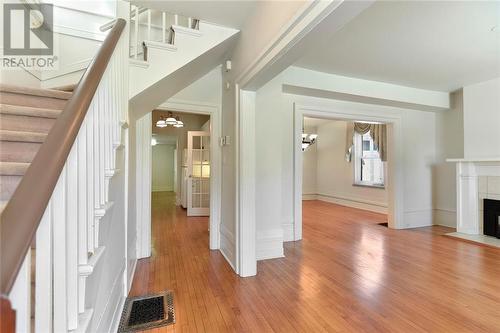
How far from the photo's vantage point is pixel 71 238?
869 mm

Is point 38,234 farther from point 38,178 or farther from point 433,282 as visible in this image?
point 433,282

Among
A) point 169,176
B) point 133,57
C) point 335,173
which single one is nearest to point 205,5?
point 133,57

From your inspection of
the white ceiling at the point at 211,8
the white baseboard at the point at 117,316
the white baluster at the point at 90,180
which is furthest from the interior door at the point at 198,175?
the white baluster at the point at 90,180

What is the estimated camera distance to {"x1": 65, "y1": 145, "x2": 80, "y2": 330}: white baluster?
Answer: 33.3 inches

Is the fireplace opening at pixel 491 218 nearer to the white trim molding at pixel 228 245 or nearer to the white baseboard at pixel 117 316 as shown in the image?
the white trim molding at pixel 228 245

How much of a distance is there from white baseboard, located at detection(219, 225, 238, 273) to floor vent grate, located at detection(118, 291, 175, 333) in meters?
0.77

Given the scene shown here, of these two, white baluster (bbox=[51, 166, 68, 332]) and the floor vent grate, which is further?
the floor vent grate

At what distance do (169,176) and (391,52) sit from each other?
1033 cm

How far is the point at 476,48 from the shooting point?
9.09 ft

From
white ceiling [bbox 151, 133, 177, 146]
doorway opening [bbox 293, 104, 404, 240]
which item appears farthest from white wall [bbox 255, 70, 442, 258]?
white ceiling [bbox 151, 133, 177, 146]

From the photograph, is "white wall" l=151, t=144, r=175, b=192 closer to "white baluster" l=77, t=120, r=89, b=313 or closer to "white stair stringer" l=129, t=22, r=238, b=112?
"white stair stringer" l=129, t=22, r=238, b=112

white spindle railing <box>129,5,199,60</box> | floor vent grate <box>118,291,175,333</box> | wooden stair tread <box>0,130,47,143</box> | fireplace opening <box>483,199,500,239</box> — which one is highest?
white spindle railing <box>129,5,199,60</box>

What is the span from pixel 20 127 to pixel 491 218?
6.05 m

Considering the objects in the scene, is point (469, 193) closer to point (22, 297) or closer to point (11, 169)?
point (22, 297)
